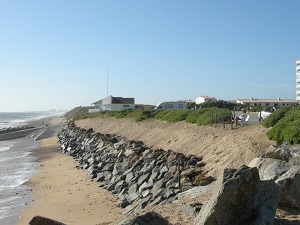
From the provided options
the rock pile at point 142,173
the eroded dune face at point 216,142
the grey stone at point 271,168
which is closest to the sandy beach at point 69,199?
the rock pile at point 142,173

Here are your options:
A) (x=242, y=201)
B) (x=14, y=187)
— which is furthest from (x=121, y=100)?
(x=242, y=201)

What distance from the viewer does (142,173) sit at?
17.2 meters

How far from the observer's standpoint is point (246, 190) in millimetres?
6391

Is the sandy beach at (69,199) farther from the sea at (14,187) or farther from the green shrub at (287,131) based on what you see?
the green shrub at (287,131)

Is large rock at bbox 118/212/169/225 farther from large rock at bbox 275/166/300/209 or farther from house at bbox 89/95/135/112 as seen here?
house at bbox 89/95/135/112

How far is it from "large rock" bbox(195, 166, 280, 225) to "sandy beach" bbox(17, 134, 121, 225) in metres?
6.19

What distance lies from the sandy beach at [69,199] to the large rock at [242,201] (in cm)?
619

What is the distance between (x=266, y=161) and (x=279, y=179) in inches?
45.3

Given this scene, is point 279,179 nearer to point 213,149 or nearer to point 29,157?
point 213,149

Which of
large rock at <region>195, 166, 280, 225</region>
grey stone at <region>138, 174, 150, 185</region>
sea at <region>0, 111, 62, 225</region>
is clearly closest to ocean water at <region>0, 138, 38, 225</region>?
sea at <region>0, 111, 62, 225</region>

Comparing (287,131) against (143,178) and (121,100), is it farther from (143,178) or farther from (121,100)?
(121,100)

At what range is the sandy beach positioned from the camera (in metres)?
13.7

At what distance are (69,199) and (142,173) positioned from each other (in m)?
3.51

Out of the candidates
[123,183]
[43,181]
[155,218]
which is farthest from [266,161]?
[43,181]
